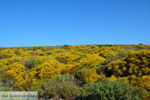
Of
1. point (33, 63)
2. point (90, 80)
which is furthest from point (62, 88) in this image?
point (33, 63)

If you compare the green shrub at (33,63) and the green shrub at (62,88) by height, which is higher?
the green shrub at (33,63)

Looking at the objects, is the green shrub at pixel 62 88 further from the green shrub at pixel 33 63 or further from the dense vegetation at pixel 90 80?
the green shrub at pixel 33 63

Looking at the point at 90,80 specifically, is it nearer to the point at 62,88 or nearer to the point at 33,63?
the point at 62,88

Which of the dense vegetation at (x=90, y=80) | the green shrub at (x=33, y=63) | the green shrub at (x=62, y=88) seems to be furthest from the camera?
the green shrub at (x=33, y=63)

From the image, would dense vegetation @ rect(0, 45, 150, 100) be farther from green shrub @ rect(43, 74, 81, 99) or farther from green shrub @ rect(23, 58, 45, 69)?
green shrub @ rect(23, 58, 45, 69)

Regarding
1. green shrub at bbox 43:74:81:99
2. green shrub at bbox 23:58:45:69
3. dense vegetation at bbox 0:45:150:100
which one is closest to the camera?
dense vegetation at bbox 0:45:150:100

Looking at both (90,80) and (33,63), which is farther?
(33,63)

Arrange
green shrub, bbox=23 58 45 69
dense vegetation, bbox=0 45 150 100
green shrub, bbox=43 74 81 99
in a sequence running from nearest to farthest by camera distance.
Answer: dense vegetation, bbox=0 45 150 100 < green shrub, bbox=43 74 81 99 < green shrub, bbox=23 58 45 69

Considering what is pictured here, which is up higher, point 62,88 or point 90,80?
point 90,80

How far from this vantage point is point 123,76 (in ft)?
33.6

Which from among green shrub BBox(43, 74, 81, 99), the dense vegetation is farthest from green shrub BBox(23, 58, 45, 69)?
green shrub BBox(43, 74, 81, 99)

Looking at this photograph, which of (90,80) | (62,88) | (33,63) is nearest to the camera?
(62,88)

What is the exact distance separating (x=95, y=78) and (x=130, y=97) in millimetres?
2740

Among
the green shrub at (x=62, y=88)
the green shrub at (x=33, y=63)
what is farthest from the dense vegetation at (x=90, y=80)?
the green shrub at (x=33, y=63)
